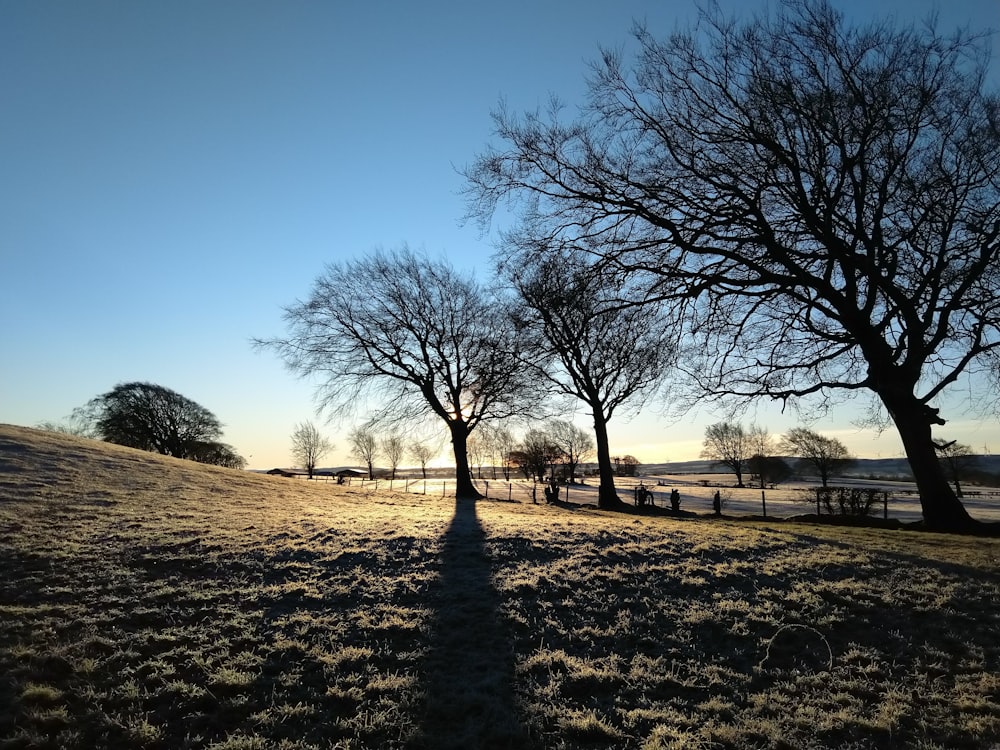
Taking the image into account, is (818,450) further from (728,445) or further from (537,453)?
A: (537,453)

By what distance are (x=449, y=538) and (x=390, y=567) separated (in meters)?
2.67

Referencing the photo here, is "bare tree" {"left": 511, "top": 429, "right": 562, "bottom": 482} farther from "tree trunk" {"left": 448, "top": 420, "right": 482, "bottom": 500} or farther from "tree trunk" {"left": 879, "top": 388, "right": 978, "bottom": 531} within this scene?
"tree trunk" {"left": 879, "top": 388, "right": 978, "bottom": 531}

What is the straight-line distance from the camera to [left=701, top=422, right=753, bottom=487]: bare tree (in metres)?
89.5

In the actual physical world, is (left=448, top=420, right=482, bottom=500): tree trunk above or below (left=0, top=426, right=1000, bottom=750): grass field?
above

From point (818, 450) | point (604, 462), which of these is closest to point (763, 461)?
point (818, 450)

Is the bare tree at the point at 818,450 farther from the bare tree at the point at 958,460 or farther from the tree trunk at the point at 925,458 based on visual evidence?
the tree trunk at the point at 925,458

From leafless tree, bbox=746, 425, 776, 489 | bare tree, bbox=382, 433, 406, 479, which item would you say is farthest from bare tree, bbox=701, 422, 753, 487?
bare tree, bbox=382, 433, 406, 479

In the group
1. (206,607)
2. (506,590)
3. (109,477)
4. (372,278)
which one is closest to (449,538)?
(506,590)

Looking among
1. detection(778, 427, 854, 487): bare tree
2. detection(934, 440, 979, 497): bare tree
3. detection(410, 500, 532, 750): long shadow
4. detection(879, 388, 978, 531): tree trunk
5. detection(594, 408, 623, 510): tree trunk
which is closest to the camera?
detection(410, 500, 532, 750): long shadow

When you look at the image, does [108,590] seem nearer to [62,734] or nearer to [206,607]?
[206,607]

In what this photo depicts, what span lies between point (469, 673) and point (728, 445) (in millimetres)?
95093

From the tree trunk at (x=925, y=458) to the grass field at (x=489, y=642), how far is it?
3.27 meters

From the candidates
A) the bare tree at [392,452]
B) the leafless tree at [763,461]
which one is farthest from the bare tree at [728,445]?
the bare tree at [392,452]

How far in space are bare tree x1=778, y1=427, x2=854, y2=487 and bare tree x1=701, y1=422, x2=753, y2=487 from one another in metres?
8.41
